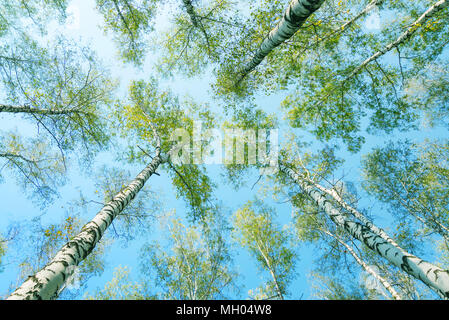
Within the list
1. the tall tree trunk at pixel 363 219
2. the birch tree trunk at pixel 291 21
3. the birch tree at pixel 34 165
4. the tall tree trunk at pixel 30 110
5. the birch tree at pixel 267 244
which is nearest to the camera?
the birch tree trunk at pixel 291 21

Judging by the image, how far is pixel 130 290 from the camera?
7316mm

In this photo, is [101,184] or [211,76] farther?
[211,76]

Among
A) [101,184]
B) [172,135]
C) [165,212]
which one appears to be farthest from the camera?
[165,212]

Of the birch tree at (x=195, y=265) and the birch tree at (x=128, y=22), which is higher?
the birch tree at (x=128, y=22)

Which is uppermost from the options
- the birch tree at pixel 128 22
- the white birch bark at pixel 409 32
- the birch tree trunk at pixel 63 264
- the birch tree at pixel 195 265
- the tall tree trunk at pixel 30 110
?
the birch tree at pixel 128 22

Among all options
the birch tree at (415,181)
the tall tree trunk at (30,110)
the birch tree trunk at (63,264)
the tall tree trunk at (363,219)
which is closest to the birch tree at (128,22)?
the tall tree trunk at (30,110)

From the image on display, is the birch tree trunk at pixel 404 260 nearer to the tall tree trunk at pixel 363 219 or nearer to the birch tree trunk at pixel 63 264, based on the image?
the tall tree trunk at pixel 363 219

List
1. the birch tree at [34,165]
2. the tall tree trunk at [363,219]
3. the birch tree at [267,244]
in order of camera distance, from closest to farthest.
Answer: the tall tree trunk at [363,219] → the birch tree at [34,165] → the birch tree at [267,244]

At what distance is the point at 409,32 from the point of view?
4.38m

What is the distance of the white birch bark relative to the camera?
4.26 m

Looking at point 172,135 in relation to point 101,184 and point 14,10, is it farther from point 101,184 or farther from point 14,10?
point 14,10

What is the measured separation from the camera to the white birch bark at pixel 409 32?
4262 mm
